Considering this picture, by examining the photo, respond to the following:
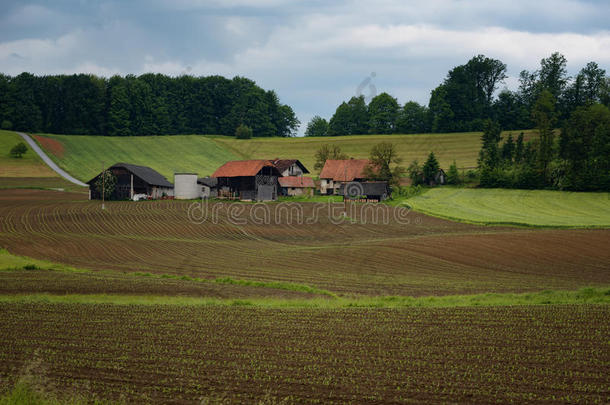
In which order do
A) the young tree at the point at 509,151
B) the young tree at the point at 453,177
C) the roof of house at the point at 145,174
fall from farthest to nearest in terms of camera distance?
the young tree at the point at 509,151, the young tree at the point at 453,177, the roof of house at the point at 145,174

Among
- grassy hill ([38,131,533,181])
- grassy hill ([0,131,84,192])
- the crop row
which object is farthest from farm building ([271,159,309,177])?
the crop row

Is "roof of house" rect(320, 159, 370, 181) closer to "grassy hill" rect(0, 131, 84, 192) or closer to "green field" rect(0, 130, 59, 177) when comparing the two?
"grassy hill" rect(0, 131, 84, 192)

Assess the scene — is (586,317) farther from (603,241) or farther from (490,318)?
(603,241)

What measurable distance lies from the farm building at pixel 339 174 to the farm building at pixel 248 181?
12.0m

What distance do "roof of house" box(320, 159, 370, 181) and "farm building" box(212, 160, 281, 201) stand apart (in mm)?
12715

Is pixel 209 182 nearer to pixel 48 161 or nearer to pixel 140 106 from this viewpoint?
pixel 48 161

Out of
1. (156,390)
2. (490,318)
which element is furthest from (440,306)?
(156,390)

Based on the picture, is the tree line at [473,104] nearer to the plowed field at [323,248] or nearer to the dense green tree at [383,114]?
the dense green tree at [383,114]

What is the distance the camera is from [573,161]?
231 feet

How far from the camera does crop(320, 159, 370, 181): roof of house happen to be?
84.5 metres

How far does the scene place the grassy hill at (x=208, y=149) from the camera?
9975 centimetres

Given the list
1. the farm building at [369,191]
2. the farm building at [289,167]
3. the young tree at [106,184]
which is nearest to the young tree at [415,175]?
the farm building at [369,191]

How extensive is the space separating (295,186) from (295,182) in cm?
81

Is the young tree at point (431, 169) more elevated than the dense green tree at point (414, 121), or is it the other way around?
the dense green tree at point (414, 121)
